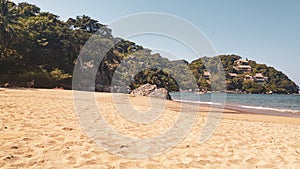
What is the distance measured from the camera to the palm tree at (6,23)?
25.0m

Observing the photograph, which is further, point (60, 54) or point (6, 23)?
point (60, 54)

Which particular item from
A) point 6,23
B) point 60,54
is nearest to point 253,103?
point 60,54

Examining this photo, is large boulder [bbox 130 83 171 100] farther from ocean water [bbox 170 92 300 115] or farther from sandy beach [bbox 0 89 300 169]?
sandy beach [bbox 0 89 300 169]

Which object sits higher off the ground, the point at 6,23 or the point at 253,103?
the point at 6,23

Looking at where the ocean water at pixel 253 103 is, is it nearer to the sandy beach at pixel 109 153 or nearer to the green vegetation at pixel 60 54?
the green vegetation at pixel 60 54

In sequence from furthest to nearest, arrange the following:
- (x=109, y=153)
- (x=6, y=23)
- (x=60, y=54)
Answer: (x=60, y=54)
(x=6, y=23)
(x=109, y=153)

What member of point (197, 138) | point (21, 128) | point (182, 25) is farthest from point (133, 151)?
point (182, 25)

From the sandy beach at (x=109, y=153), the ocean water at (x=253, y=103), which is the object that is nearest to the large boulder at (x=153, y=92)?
the ocean water at (x=253, y=103)

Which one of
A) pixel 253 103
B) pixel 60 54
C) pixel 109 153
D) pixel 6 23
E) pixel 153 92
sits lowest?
pixel 253 103

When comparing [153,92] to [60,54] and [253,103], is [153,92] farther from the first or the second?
[253,103]

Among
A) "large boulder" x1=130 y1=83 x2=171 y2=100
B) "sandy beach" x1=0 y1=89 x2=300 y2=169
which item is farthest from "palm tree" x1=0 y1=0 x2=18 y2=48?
"sandy beach" x1=0 y1=89 x2=300 y2=169

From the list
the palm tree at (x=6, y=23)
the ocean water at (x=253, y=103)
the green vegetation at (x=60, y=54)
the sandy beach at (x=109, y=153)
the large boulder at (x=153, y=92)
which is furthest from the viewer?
the green vegetation at (x=60, y=54)

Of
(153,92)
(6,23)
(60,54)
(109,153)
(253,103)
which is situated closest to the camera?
(109,153)

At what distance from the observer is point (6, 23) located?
25.2 metres
